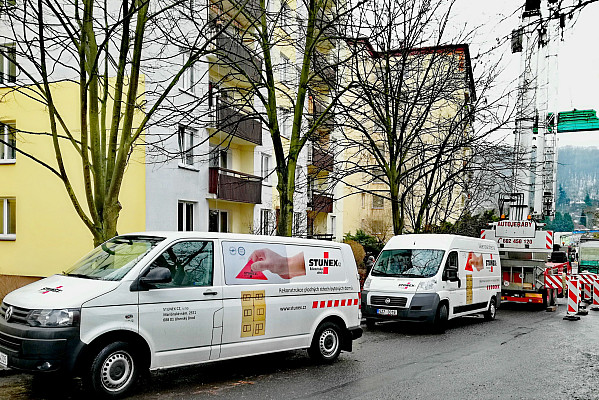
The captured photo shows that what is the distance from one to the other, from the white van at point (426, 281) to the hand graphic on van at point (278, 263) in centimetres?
521

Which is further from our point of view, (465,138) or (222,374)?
(465,138)

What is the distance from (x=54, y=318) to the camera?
6.56 m

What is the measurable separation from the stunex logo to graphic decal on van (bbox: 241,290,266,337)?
1266mm

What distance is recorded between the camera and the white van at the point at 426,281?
1374cm

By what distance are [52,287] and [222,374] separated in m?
2.80

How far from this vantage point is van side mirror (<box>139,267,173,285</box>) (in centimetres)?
720

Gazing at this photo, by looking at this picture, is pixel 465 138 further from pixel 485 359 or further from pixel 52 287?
pixel 52 287

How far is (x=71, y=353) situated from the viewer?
6527mm

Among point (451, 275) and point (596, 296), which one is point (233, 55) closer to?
point (451, 275)

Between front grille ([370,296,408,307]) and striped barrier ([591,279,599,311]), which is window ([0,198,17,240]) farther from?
striped barrier ([591,279,599,311])

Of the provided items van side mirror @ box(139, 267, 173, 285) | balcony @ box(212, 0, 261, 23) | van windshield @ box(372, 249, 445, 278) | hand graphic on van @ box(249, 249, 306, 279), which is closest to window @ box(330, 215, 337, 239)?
van windshield @ box(372, 249, 445, 278)

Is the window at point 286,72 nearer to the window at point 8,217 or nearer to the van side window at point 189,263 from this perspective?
the van side window at point 189,263

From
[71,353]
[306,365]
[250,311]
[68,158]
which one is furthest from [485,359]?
[68,158]

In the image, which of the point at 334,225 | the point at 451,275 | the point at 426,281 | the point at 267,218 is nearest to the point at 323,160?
the point at 267,218
